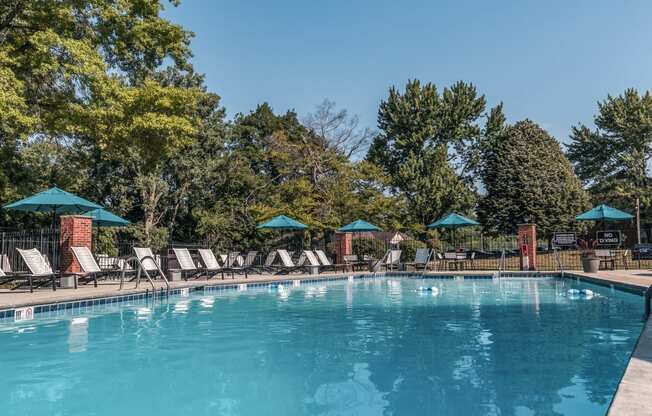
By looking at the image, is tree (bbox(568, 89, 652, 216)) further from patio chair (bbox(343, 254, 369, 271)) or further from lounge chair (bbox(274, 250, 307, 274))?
lounge chair (bbox(274, 250, 307, 274))

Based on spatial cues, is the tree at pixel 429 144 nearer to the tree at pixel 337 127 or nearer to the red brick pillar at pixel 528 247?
the tree at pixel 337 127

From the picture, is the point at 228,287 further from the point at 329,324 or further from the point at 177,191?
the point at 177,191

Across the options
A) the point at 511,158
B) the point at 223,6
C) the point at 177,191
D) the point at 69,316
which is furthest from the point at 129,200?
the point at 511,158

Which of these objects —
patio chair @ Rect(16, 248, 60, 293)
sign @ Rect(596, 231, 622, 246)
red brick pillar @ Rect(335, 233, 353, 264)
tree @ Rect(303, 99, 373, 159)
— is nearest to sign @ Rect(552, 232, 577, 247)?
sign @ Rect(596, 231, 622, 246)

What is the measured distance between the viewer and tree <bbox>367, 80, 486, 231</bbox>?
2947cm

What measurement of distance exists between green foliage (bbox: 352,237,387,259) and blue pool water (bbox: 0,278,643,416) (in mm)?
12380

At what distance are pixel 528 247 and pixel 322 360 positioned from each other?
15.0 metres

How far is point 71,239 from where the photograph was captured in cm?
1249

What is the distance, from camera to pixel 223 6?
54.3ft

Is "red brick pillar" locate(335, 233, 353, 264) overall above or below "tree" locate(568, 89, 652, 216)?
below

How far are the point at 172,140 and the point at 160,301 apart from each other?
6025 millimetres

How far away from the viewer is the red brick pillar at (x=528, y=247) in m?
18.2

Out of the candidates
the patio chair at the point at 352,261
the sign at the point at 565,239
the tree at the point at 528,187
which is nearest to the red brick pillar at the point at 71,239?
the patio chair at the point at 352,261

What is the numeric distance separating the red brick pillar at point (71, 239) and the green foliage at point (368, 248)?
12.1 m
